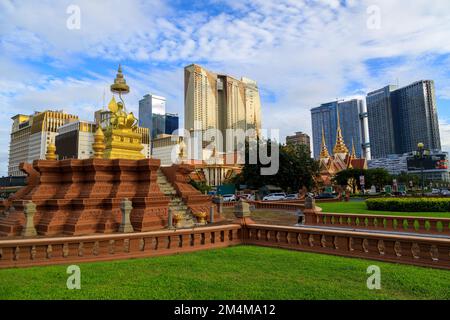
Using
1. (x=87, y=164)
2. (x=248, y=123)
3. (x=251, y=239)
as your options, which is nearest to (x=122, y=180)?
(x=87, y=164)

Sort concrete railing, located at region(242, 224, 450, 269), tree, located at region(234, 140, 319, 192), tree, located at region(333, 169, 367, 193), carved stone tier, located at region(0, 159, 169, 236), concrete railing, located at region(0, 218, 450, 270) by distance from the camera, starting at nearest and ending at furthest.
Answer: concrete railing, located at region(242, 224, 450, 269) → concrete railing, located at region(0, 218, 450, 270) → carved stone tier, located at region(0, 159, 169, 236) → tree, located at region(234, 140, 319, 192) → tree, located at region(333, 169, 367, 193)

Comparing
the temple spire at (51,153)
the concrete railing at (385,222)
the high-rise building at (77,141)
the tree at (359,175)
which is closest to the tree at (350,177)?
the tree at (359,175)

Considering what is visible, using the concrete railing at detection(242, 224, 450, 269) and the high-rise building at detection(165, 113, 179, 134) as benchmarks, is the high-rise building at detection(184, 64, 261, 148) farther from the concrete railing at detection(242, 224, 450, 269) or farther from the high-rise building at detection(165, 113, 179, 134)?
the concrete railing at detection(242, 224, 450, 269)

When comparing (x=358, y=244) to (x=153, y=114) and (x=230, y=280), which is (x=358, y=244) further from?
(x=153, y=114)

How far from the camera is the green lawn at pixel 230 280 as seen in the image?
555 centimetres

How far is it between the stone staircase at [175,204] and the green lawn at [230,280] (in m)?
7.08

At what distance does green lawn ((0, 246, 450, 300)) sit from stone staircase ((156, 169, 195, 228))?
23.2 ft

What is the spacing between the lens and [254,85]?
15225 centimetres

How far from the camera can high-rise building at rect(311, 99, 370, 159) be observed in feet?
550

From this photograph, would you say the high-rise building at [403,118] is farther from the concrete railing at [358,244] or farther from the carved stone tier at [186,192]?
the concrete railing at [358,244]

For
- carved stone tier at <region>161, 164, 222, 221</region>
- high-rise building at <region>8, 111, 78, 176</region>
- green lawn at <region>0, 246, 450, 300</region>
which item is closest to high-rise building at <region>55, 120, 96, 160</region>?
high-rise building at <region>8, 111, 78, 176</region>

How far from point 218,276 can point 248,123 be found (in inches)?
5328

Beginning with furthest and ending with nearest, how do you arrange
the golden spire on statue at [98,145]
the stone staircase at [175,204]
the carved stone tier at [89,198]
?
the golden spire on statue at [98,145] → the stone staircase at [175,204] → the carved stone tier at [89,198]
